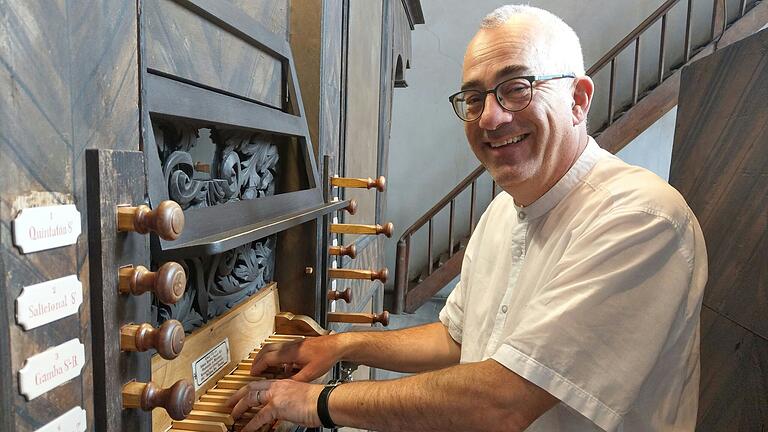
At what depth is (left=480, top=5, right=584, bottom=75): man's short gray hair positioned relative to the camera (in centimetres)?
117

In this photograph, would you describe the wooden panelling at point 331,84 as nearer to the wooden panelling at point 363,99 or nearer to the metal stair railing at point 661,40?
the wooden panelling at point 363,99

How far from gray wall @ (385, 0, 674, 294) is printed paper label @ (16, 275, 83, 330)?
4.87 m

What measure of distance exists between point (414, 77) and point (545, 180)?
448 centimetres

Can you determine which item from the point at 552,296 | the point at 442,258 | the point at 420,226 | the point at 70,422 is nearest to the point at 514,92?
the point at 552,296

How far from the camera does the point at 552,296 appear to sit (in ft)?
3.29

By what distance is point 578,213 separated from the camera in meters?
1.12

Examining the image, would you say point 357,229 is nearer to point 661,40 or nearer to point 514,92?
point 514,92

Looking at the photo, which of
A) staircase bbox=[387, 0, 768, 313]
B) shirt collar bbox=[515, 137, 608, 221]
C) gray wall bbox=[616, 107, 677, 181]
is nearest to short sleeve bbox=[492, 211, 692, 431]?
shirt collar bbox=[515, 137, 608, 221]

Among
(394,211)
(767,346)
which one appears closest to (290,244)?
(767,346)

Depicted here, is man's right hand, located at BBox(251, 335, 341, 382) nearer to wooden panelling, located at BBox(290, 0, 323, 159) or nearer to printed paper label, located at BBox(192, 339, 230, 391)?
printed paper label, located at BBox(192, 339, 230, 391)

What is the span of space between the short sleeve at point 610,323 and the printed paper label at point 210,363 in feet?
2.02

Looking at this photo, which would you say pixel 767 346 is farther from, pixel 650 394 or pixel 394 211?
pixel 394 211

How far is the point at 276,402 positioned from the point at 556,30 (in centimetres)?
100

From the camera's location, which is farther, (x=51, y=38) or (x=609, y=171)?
(x=609, y=171)
